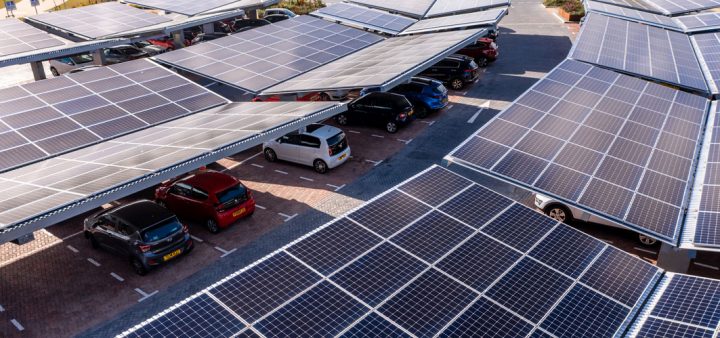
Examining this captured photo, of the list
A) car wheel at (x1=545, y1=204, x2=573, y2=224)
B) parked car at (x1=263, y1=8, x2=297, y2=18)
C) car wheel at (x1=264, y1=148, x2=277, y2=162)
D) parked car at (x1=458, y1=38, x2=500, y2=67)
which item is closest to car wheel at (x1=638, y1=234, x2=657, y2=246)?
car wheel at (x1=545, y1=204, x2=573, y2=224)

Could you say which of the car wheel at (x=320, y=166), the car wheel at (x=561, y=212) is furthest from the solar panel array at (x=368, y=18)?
the car wheel at (x=561, y=212)

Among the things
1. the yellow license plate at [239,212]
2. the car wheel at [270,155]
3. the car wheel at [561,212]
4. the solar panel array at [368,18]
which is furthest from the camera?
the solar panel array at [368,18]

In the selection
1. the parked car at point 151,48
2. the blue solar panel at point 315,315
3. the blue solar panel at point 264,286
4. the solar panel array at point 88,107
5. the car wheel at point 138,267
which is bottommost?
the car wheel at point 138,267

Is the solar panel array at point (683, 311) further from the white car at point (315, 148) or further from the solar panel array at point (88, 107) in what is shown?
the solar panel array at point (88, 107)

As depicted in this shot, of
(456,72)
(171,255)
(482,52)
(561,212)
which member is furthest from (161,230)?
(482,52)

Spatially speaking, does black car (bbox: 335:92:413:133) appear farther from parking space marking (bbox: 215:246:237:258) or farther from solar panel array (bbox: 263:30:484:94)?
parking space marking (bbox: 215:246:237:258)

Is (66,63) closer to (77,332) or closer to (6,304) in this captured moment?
(6,304)

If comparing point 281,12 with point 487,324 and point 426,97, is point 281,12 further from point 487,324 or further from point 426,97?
point 487,324
